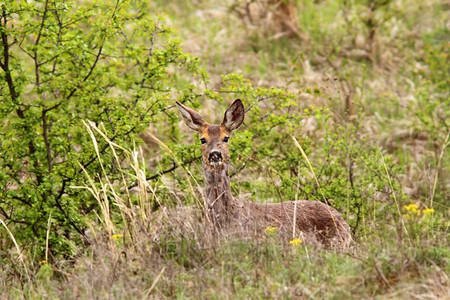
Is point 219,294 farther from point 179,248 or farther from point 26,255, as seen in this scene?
point 26,255

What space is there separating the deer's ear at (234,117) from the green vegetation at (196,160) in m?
0.62

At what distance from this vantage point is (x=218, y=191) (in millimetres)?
7637

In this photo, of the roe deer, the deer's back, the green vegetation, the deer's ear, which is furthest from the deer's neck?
the deer's ear

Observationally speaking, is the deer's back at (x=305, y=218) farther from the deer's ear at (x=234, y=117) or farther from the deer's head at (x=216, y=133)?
the deer's ear at (x=234, y=117)

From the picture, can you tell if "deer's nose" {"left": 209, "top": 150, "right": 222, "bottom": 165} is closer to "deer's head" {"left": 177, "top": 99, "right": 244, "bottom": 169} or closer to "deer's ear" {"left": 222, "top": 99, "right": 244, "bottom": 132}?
"deer's head" {"left": 177, "top": 99, "right": 244, "bottom": 169}

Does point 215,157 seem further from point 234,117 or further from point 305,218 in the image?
point 305,218

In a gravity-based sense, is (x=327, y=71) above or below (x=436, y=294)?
above

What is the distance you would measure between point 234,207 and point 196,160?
1473mm

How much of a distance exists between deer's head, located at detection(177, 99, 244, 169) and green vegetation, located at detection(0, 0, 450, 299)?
0.47 m

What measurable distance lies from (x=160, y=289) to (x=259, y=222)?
1.70 m

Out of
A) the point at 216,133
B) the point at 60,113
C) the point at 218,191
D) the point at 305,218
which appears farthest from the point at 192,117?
the point at 60,113

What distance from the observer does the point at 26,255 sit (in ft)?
26.5

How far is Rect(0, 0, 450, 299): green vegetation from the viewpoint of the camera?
18.6 ft

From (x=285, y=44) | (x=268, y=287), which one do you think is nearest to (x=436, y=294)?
(x=268, y=287)
